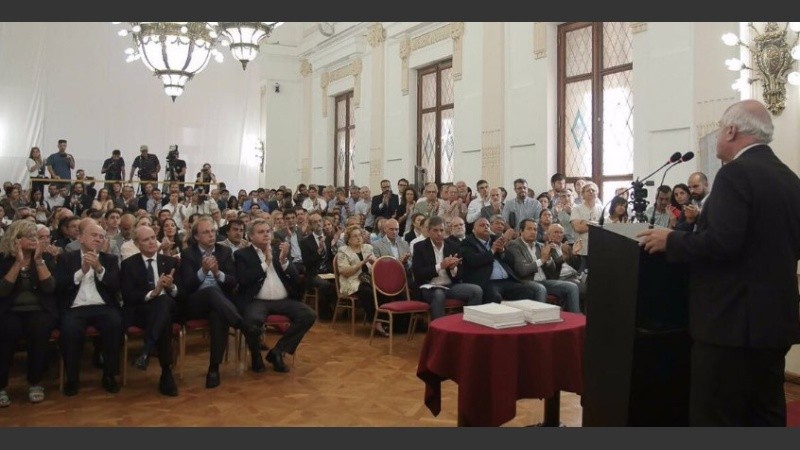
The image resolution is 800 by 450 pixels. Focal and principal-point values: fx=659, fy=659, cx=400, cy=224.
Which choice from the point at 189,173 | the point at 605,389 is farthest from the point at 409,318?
the point at 189,173

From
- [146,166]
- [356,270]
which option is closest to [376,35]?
[146,166]

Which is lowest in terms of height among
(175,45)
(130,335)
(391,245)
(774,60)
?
(130,335)

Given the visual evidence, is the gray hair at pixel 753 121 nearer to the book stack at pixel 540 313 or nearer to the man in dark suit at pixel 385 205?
the book stack at pixel 540 313

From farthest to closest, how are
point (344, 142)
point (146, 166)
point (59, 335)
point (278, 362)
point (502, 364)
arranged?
point (344, 142) → point (146, 166) → point (278, 362) → point (59, 335) → point (502, 364)

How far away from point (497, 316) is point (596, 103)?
638 centimetres

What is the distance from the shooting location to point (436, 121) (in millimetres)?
12148

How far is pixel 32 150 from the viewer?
12648mm

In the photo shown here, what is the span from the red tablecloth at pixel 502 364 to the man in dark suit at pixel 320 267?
3711 millimetres

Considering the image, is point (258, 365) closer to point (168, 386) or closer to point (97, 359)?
point (168, 386)

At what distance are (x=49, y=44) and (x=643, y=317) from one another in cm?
1531

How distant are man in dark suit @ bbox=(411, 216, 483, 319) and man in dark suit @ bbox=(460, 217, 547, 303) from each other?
11 cm

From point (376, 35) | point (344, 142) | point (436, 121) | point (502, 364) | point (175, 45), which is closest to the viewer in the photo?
point (502, 364)

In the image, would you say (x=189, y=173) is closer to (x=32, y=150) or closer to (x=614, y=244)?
(x=32, y=150)

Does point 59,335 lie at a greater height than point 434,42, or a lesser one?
lesser
